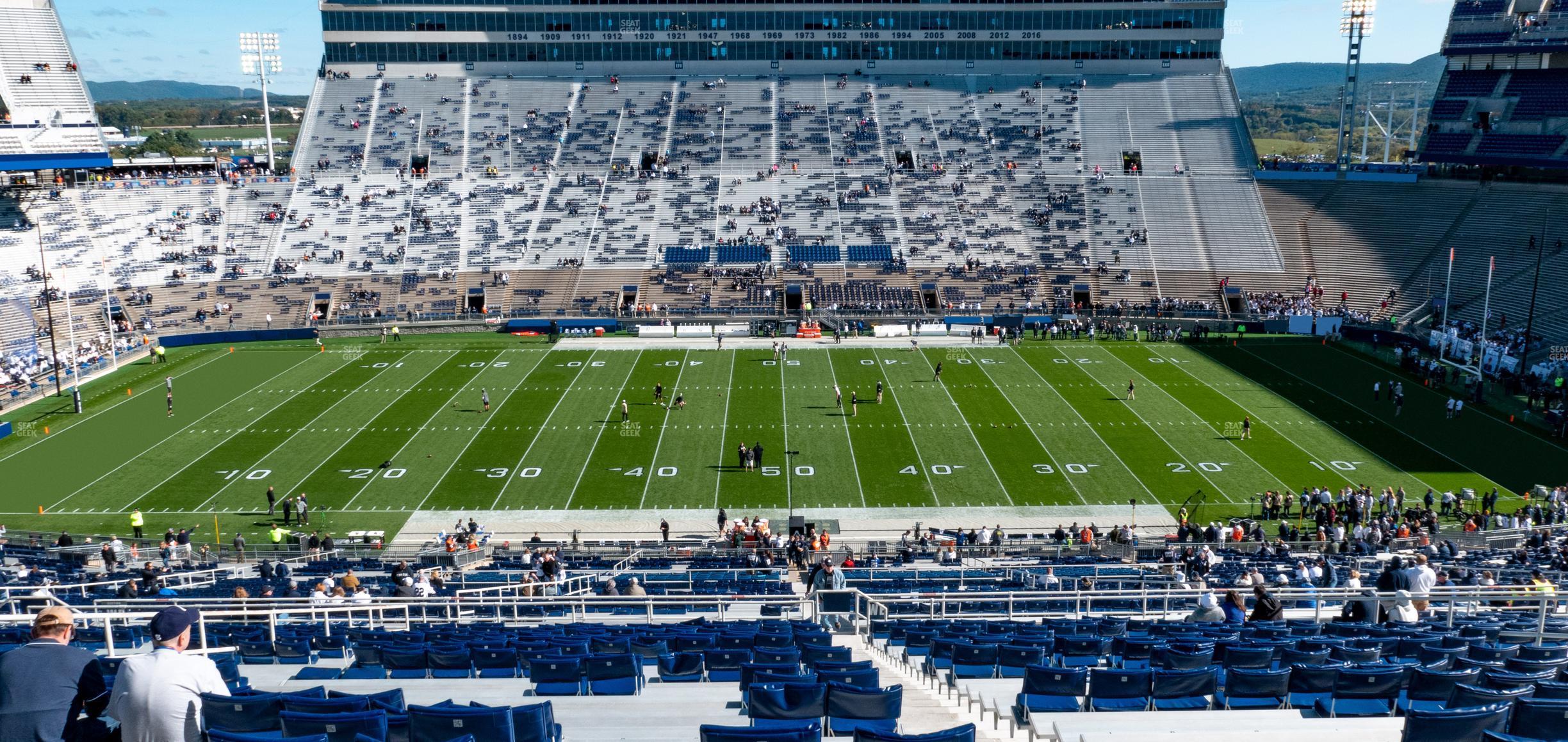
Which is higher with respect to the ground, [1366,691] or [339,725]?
[339,725]

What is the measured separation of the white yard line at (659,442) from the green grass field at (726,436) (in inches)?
5.4

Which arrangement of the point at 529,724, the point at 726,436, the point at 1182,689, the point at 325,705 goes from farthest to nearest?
the point at 726,436, the point at 1182,689, the point at 529,724, the point at 325,705

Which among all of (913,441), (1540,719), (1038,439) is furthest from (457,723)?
(1038,439)

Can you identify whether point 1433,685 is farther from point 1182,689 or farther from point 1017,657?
point 1017,657

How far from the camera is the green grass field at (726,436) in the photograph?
32.2 meters

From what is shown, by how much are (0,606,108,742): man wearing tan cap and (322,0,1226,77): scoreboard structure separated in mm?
78782

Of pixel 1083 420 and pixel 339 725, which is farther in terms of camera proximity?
pixel 1083 420

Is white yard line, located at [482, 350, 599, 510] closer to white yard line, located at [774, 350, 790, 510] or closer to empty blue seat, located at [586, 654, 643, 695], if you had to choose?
white yard line, located at [774, 350, 790, 510]

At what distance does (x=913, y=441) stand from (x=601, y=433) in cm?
1031

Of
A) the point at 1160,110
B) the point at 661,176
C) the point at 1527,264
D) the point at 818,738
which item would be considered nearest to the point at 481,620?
the point at 818,738

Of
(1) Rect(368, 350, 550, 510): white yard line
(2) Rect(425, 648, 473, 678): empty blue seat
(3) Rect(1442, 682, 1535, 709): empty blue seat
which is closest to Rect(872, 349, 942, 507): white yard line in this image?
(1) Rect(368, 350, 550, 510): white yard line

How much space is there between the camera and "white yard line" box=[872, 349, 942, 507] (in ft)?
105

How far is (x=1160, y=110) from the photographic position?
77.4 metres

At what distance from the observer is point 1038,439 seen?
3744 cm
